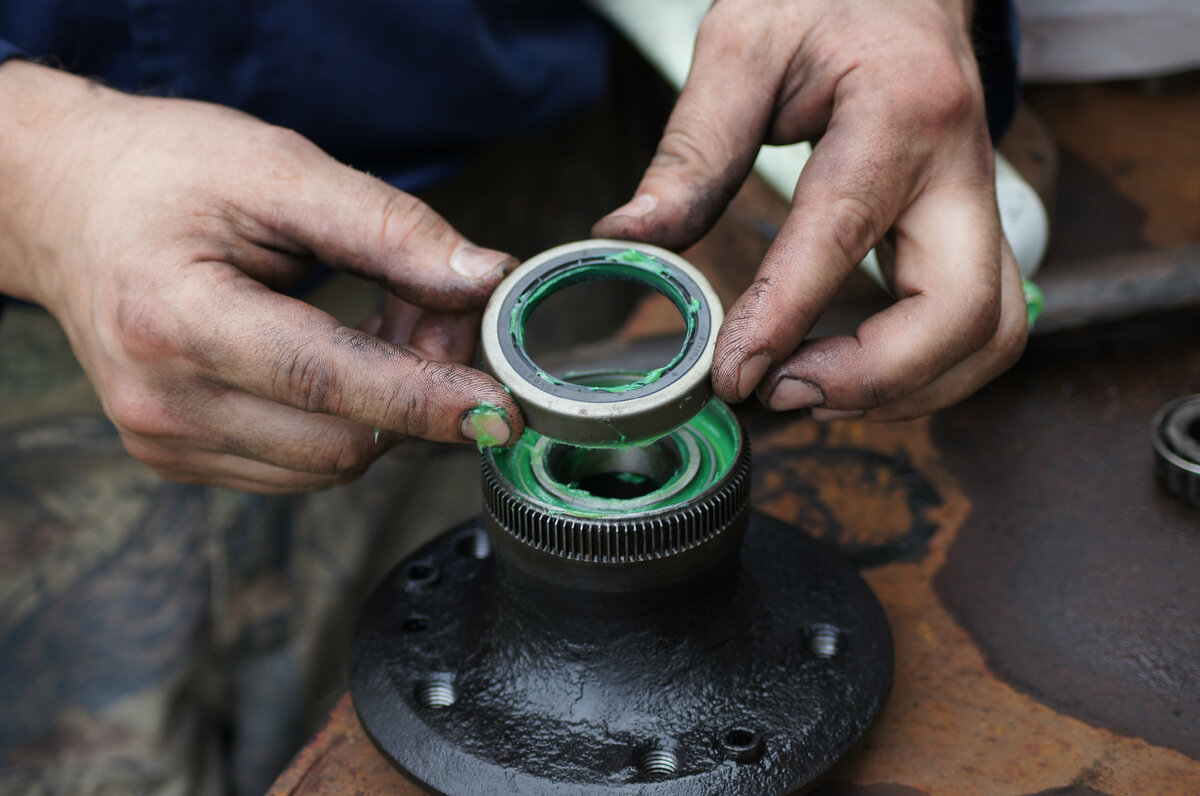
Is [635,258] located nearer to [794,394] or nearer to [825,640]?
[794,394]

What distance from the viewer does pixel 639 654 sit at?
3.37 ft

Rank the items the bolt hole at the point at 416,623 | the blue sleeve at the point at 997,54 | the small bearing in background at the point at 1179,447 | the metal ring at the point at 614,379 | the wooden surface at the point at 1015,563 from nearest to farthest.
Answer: the metal ring at the point at 614,379 → the wooden surface at the point at 1015,563 → the bolt hole at the point at 416,623 → the small bearing in background at the point at 1179,447 → the blue sleeve at the point at 997,54

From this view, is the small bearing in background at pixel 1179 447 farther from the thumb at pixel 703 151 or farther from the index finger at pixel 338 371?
the index finger at pixel 338 371

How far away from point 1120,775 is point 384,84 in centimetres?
138

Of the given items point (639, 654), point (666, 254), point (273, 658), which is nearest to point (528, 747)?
point (639, 654)

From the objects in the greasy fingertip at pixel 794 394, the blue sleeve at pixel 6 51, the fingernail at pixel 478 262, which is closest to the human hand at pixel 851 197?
the greasy fingertip at pixel 794 394

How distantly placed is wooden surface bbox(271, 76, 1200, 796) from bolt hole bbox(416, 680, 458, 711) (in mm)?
83

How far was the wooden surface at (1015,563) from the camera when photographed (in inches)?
39.8

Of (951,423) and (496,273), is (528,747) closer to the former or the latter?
(496,273)

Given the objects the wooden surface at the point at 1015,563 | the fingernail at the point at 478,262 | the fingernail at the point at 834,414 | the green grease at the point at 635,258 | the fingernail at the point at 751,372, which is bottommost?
the wooden surface at the point at 1015,563

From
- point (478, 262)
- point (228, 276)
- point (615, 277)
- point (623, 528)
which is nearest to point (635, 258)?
point (615, 277)

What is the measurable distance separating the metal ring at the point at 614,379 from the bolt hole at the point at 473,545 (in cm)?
28

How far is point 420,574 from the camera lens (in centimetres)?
120

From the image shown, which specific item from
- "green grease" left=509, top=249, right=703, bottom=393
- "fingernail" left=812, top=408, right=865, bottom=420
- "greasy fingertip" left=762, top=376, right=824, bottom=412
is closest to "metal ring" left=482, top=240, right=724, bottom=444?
"green grease" left=509, top=249, right=703, bottom=393
